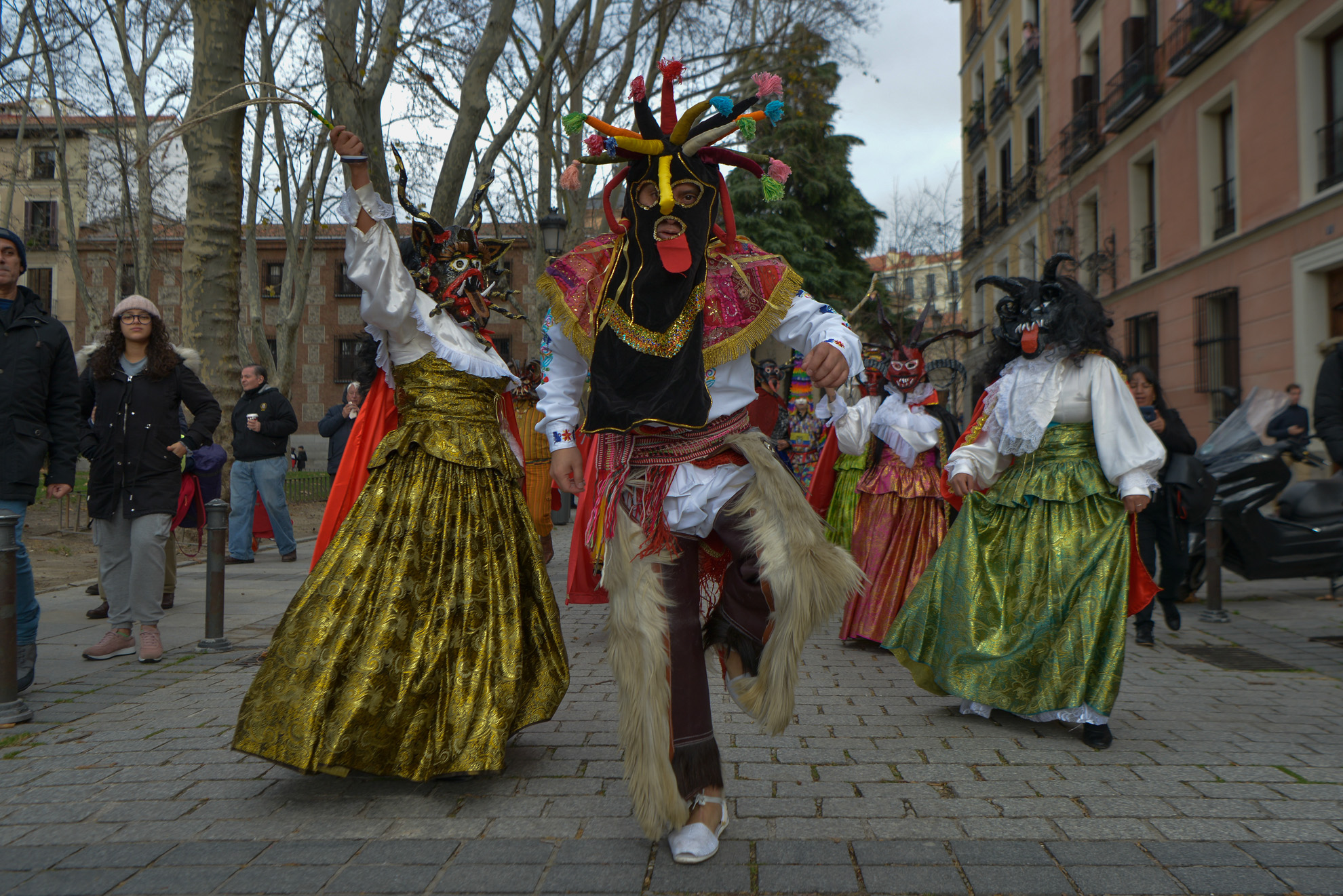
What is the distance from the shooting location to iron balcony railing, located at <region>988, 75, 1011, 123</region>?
27.5 meters

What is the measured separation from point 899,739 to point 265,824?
97.7 inches

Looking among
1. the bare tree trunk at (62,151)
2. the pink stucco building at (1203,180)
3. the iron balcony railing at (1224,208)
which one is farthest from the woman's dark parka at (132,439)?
the iron balcony railing at (1224,208)

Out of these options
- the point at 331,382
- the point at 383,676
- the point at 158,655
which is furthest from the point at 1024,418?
the point at 331,382

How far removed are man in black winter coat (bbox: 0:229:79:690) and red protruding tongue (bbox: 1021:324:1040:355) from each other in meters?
4.70

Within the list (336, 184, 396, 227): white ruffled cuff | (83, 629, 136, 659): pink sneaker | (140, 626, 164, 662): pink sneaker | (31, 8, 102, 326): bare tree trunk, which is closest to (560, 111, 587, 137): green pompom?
(336, 184, 396, 227): white ruffled cuff

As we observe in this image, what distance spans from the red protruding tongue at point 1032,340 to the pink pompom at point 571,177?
245cm

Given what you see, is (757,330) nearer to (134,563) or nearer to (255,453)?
(134,563)

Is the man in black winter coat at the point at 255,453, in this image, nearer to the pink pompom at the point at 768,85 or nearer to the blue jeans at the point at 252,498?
the blue jeans at the point at 252,498

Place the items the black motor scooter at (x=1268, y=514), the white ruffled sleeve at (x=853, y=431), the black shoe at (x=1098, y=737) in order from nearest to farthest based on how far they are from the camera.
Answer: the black shoe at (x=1098, y=737)
the white ruffled sleeve at (x=853, y=431)
the black motor scooter at (x=1268, y=514)

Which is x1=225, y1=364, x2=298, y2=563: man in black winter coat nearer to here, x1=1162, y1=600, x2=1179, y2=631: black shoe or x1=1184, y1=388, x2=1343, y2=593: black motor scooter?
x1=1162, y1=600, x2=1179, y2=631: black shoe

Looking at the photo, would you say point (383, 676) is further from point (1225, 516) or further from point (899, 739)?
point (1225, 516)

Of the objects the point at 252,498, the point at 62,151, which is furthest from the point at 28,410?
the point at 62,151

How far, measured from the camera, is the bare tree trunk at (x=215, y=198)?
25.2 ft

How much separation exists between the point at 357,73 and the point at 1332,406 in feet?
27.6
